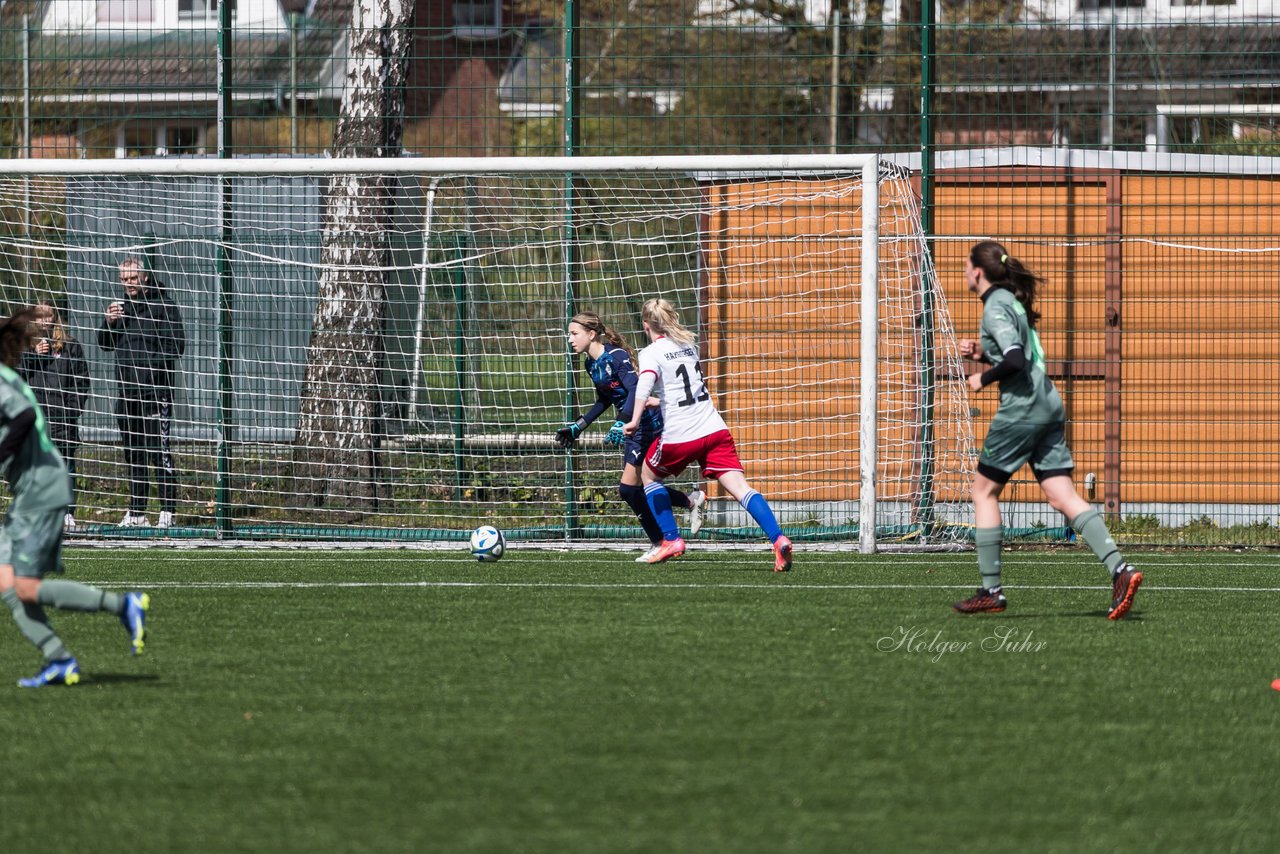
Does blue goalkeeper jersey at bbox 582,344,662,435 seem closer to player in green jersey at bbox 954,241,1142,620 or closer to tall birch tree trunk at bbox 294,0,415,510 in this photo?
tall birch tree trunk at bbox 294,0,415,510

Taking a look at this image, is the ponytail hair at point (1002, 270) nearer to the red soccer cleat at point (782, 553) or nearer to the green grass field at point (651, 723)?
the green grass field at point (651, 723)

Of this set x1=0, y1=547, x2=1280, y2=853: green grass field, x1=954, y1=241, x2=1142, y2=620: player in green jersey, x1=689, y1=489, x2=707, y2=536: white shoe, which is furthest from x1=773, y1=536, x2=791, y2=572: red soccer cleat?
x1=689, y1=489, x2=707, y2=536: white shoe

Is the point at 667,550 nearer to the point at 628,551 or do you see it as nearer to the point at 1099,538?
the point at 628,551

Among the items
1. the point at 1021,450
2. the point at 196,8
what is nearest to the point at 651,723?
the point at 1021,450

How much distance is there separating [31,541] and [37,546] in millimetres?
30

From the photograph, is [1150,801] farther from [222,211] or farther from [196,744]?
[222,211]

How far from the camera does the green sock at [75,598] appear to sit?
632 cm

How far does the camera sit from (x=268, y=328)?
13000 mm

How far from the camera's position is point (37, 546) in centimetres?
628

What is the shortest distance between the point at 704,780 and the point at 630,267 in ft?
26.5

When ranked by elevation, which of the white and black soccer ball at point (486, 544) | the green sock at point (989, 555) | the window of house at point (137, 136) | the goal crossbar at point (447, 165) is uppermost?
the window of house at point (137, 136)

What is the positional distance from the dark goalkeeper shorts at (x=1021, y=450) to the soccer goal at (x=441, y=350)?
3834mm

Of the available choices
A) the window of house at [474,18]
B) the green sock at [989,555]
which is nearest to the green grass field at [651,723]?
the green sock at [989,555]

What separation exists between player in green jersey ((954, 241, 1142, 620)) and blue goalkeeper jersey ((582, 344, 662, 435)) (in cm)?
329
